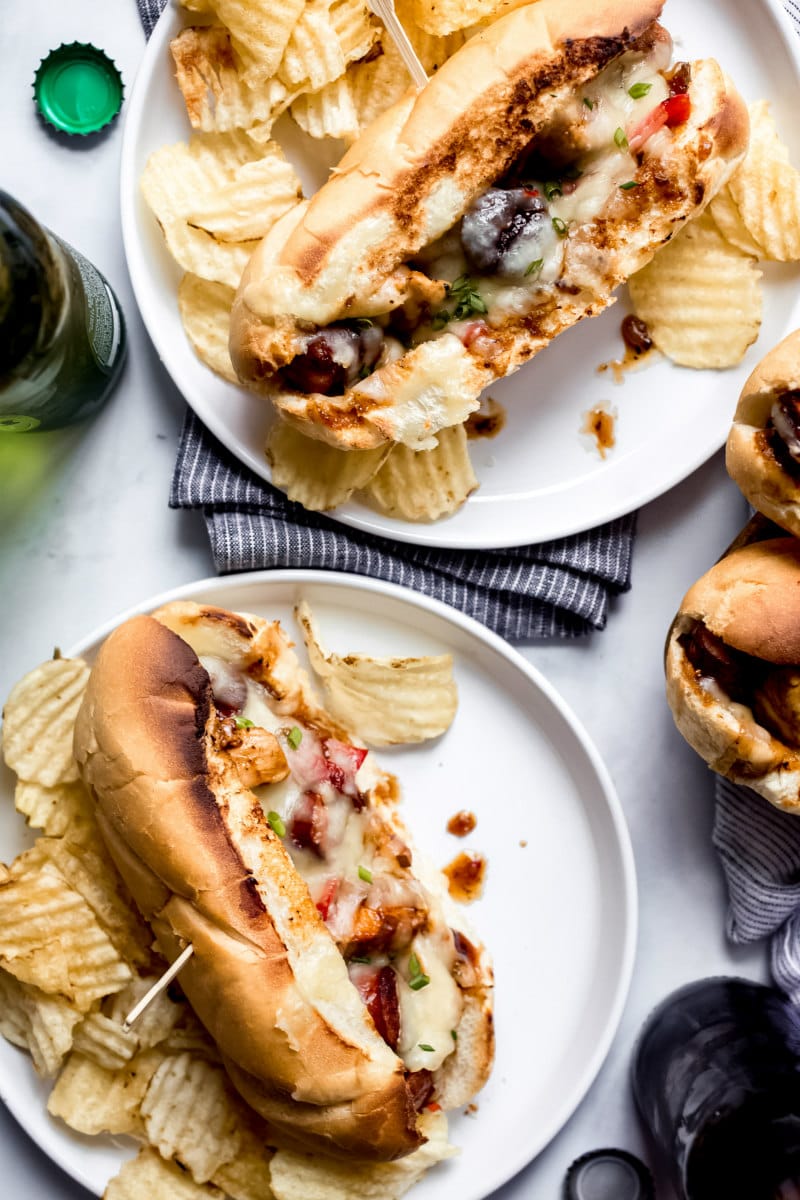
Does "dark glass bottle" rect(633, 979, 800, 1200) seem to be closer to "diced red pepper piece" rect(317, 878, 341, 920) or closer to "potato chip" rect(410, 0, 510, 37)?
"diced red pepper piece" rect(317, 878, 341, 920)

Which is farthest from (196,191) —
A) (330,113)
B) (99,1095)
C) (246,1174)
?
(246,1174)

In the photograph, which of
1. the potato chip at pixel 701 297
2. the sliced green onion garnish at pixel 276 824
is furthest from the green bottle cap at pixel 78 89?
the sliced green onion garnish at pixel 276 824

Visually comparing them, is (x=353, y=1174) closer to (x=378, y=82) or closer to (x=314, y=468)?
(x=314, y=468)

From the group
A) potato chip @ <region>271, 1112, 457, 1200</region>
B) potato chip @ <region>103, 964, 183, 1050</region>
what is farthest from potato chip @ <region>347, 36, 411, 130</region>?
potato chip @ <region>271, 1112, 457, 1200</region>

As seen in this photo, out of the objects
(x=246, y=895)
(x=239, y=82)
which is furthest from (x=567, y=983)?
(x=239, y=82)

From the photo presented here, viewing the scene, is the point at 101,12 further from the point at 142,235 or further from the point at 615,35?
the point at 615,35
